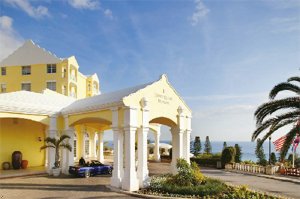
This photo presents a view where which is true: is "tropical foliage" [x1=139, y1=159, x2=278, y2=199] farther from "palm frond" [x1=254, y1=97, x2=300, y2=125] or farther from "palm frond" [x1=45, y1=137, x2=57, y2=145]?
"palm frond" [x1=45, y1=137, x2=57, y2=145]

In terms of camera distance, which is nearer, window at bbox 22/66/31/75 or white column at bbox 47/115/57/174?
white column at bbox 47/115/57/174

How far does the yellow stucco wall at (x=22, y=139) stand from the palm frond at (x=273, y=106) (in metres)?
20.2

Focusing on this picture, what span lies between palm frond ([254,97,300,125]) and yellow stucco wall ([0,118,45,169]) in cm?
2019

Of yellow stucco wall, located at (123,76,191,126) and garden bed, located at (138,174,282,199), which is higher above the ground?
yellow stucco wall, located at (123,76,191,126)

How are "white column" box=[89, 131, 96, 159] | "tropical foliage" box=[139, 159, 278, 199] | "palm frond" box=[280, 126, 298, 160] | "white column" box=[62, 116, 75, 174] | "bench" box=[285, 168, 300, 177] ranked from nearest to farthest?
"tropical foliage" box=[139, 159, 278, 199] → "palm frond" box=[280, 126, 298, 160] → "white column" box=[62, 116, 75, 174] → "bench" box=[285, 168, 300, 177] → "white column" box=[89, 131, 96, 159]

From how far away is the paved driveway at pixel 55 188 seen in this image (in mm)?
15852

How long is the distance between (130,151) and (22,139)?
14.4 m

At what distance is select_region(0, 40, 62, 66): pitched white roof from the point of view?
136 ft

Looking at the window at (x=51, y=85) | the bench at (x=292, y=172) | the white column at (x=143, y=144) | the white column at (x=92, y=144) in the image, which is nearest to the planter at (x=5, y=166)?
the white column at (x=92, y=144)

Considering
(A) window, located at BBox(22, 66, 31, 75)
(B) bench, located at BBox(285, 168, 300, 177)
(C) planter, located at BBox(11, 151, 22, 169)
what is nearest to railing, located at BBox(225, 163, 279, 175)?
(B) bench, located at BBox(285, 168, 300, 177)

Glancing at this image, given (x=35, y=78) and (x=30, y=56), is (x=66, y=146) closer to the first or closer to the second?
(x=35, y=78)

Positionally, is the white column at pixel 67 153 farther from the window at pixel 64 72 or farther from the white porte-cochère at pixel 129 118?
the window at pixel 64 72

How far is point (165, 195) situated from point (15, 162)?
637 inches

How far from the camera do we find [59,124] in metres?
24.5
